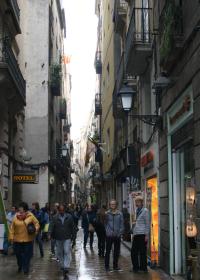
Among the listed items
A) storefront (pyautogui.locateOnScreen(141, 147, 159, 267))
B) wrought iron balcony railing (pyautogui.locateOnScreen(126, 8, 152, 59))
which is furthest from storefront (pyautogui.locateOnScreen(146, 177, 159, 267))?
wrought iron balcony railing (pyautogui.locateOnScreen(126, 8, 152, 59))

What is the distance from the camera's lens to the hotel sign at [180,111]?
36.0 feet

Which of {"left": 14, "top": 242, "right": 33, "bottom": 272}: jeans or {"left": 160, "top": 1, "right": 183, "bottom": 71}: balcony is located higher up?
{"left": 160, "top": 1, "right": 183, "bottom": 71}: balcony

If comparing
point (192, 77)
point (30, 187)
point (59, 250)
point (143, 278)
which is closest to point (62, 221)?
point (59, 250)

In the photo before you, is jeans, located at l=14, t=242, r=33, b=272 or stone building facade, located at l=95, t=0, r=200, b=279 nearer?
stone building facade, located at l=95, t=0, r=200, b=279

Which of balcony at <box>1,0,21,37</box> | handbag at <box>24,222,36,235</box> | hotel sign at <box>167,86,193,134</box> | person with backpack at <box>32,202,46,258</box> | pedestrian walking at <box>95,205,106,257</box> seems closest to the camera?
hotel sign at <box>167,86,193,134</box>

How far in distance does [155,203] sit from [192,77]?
216 inches

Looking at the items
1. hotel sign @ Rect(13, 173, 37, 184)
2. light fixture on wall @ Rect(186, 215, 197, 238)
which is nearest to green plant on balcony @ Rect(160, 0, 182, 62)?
light fixture on wall @ Rect(186, 215, 197, 238)

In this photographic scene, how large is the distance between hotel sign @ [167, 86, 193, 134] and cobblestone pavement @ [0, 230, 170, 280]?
11.0ft

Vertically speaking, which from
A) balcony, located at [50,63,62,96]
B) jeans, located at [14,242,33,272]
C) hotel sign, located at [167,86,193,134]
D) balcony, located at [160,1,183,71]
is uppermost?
balcony, located at [50,63,62,96]

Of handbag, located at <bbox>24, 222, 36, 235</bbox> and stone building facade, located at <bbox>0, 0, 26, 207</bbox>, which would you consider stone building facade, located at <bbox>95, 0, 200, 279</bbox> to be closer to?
handbag, located at <bbox>24, 222, 36, 235</bbox>

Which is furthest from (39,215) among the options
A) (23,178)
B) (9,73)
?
(9,73)

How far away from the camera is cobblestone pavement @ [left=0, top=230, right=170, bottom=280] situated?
12.9m

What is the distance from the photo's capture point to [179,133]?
12258 mm

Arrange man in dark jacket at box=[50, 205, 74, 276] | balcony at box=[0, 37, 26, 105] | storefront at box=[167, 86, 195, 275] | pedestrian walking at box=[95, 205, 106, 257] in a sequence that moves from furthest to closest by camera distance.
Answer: balcony at box=[0, 37, 26, 105] → pedestrian walking at box=[95, 205, 106, 257] → man in dark jacket at box=[50, 205, 74, 276] → storefront at box=[167, 86, 195, 275]
